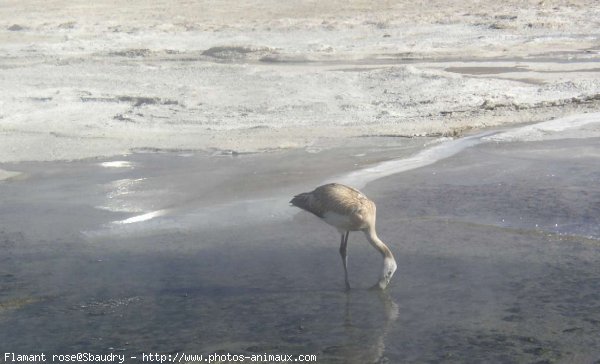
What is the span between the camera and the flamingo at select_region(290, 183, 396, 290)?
21.4 ft

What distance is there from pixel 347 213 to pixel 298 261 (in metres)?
0.79

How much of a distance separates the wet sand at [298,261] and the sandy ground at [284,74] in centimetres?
171

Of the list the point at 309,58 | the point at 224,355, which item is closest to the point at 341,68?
the point at 309,58

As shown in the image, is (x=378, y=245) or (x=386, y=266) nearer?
(x=386, y=266)

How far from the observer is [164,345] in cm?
573

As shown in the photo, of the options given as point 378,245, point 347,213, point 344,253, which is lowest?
A: point 344,253

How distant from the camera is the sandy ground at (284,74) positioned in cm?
1226

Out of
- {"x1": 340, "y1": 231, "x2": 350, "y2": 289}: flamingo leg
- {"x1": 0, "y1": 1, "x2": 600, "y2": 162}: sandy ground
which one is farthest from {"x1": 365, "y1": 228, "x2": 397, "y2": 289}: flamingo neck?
{"x1": 0, "y1": 1, "x2": 600, "y2": 162}: sandy ground

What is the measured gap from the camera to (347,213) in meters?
6.63

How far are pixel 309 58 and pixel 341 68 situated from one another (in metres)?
1.78

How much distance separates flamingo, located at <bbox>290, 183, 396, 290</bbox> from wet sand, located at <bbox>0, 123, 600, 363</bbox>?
24cm

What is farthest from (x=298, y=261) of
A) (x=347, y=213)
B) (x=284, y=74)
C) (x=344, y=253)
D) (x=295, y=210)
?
(x=284, y=74)

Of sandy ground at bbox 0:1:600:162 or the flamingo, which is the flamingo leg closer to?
the flamingo

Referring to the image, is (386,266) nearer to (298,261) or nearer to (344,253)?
(344,253)
